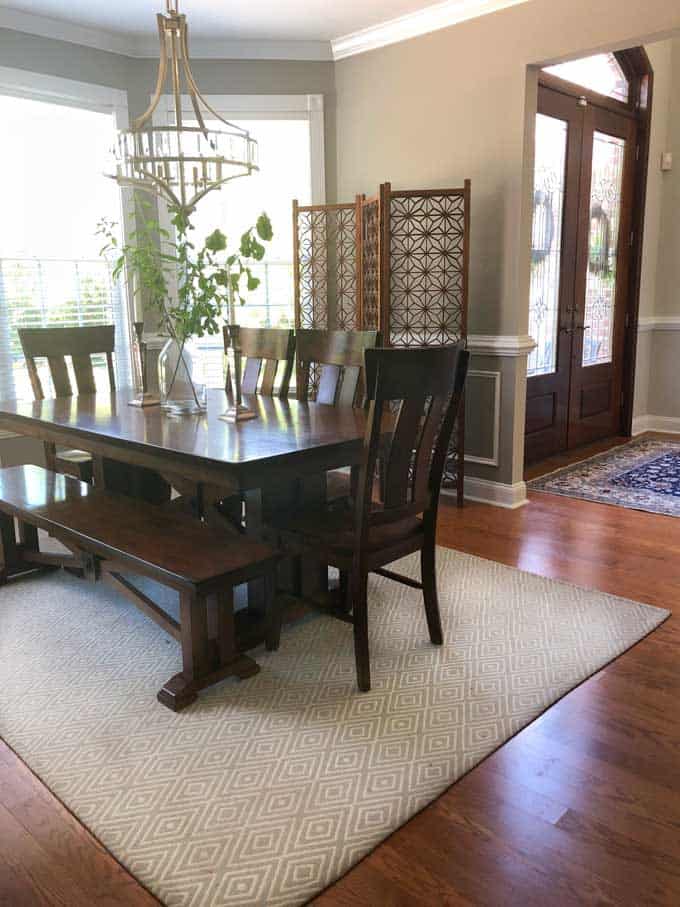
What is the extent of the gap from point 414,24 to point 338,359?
2273mm

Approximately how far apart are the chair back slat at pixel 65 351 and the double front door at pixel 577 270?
2.71 m

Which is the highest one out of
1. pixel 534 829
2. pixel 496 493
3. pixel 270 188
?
pixel 270 188

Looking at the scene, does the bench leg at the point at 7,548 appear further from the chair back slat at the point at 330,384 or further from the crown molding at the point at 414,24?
the crown molding at the point at 414,24

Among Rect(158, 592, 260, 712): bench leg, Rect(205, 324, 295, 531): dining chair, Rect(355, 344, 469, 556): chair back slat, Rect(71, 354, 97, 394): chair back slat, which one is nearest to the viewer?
Rect(355, 344, 469, 556): chair back slat

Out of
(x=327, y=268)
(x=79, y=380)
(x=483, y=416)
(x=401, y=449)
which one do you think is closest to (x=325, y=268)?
(x=327, y=268)

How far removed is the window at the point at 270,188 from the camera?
4590mm

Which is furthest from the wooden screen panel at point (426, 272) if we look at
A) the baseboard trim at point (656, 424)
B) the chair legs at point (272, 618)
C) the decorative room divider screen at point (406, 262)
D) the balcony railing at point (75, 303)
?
the baseboard trim at point (656, 424)

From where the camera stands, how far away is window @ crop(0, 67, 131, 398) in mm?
3984

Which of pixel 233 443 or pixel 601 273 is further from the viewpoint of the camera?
pixel 601 273

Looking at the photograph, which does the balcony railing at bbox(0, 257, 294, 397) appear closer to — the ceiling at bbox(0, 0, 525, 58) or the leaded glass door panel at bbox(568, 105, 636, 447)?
the ceiling at bbox(0, 0, 525, 58)

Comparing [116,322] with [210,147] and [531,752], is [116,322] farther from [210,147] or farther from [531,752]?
[531,752]

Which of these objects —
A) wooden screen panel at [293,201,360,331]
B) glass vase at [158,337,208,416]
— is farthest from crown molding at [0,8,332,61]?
glass vase at [158,337,208,416]

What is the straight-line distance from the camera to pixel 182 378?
2.91 metres

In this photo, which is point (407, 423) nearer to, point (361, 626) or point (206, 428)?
point (361, 626)
